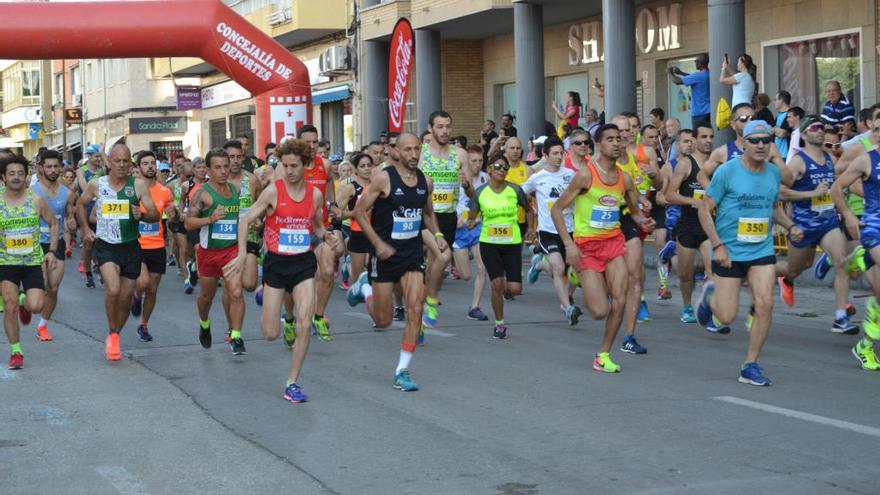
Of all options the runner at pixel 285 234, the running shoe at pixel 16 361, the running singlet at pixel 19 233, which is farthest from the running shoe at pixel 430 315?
the running shoe at pixel 16 361

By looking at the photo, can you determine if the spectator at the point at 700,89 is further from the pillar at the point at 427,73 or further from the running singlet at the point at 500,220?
the pillar at the point at 427,73

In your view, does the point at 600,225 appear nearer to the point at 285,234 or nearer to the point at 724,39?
the point at 285,234

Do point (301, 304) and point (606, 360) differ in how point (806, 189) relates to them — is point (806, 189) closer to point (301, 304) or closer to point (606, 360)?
point (606, 360)

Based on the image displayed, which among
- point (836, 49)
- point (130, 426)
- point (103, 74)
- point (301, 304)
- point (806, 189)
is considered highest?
point (103, 74)

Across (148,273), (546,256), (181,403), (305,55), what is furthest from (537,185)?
(305,55)

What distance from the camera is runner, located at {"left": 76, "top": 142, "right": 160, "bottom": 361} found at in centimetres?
1166

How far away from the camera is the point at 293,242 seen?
32.2 ft

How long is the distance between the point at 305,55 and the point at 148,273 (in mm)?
26546

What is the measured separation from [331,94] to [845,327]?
2566 cm

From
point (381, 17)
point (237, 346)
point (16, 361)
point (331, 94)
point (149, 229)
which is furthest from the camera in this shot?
point (331, 94)

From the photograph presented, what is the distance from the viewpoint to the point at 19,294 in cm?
1162

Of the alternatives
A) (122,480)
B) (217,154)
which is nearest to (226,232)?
(217,154)

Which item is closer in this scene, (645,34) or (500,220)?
(500,220)

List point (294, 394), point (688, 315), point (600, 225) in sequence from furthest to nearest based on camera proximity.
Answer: point (688, 315) → point (600, 225) → point (294, 394)
